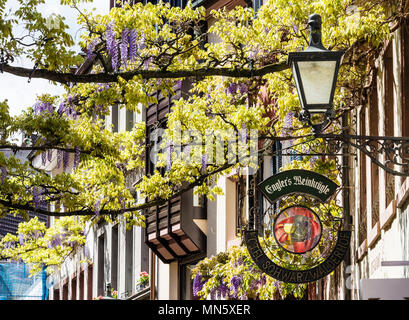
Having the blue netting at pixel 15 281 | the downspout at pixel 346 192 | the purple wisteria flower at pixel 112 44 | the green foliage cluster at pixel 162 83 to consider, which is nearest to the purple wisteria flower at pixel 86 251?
the blue netting at pixel 15 281

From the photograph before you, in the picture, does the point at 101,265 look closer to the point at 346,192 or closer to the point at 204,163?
the point at 204,163

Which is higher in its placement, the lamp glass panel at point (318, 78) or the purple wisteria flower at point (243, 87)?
the purple wisteria flower at point (243, 87)

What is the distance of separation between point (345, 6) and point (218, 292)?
8.36 m

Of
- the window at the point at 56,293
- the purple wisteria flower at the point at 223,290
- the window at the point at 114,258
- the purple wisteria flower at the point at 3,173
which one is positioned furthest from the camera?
the window at the point at 56,293

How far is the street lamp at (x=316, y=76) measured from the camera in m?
10.8

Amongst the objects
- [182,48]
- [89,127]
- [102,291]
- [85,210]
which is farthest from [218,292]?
[102,291]

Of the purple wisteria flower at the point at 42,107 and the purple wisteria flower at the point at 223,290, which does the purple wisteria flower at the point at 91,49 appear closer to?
the purple wisteria flower at the point at 42,107

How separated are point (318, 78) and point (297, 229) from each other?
16.3 feet

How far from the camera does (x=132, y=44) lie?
54.3 ft

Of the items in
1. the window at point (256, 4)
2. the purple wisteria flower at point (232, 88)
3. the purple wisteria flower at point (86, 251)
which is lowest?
the purple wisteria flower at point (86, 251)

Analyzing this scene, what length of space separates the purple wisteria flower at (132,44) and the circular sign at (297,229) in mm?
3330

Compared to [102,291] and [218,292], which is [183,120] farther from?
[102,291]

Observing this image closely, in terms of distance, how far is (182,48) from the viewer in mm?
16750

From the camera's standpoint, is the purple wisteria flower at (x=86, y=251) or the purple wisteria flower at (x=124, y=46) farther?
the purple wisteria flower at (x=86, y=251)
